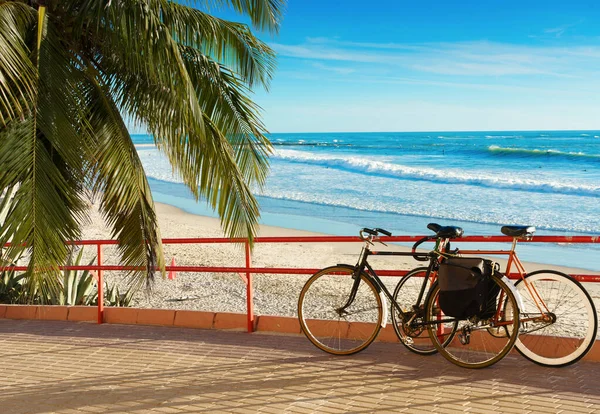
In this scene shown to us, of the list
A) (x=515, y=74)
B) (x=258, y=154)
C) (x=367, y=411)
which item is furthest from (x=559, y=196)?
(x=515, y=74)

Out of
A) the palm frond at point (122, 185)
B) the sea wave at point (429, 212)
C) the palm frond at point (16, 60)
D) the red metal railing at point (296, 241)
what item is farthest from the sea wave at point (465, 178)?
the palm frond at point (16, 60)

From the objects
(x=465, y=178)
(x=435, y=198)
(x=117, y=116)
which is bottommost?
(x=117, y=116)

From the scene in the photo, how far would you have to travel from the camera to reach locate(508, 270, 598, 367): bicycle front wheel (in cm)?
522

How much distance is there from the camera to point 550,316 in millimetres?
5238

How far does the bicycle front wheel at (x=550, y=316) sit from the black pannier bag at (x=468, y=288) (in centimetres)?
27

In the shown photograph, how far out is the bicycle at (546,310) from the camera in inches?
206

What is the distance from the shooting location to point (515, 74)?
75.4m

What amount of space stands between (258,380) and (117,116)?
2927 millimetres

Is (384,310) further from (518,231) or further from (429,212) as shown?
(429,212)

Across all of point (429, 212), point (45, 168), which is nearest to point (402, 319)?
point (45, 168)

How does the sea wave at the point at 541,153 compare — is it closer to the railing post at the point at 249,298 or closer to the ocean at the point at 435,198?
the ocean at the point at 435,198

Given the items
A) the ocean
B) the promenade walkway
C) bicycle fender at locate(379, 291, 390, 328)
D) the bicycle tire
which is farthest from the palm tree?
the ocean

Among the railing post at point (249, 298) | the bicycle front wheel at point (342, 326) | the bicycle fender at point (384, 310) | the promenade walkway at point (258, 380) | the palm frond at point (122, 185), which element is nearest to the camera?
the promenade walkway at point (258, 380)

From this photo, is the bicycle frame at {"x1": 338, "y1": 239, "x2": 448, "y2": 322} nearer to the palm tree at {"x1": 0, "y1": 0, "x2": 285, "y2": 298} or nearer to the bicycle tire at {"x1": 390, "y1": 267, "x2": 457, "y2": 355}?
the bicycle tire at {"x1": 390, "y1": 267, "x2": 457, "y2": 355}
